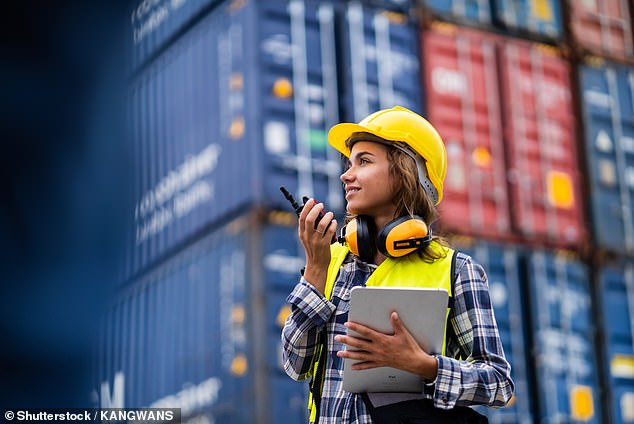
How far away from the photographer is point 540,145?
1827cm

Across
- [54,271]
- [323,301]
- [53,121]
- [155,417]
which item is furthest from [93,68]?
[155,417]

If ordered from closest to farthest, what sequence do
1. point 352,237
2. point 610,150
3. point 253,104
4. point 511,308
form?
1. point 352,237
2. point 253,104
3. point 511,308
4. point 610,150

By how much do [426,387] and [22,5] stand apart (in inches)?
49.5

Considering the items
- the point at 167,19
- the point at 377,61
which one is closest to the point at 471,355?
the point at 377,61

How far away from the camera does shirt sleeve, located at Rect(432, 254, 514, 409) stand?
283cm

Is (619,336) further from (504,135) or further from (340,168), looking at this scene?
(340,168)

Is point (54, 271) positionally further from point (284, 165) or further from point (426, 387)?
point (284, 165)

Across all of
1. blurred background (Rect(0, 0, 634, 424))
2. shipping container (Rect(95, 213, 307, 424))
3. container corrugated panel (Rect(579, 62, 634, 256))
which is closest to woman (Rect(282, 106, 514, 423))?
blurred background (Rect(0, 0, 634, 424))

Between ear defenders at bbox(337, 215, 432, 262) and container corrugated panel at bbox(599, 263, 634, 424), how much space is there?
50.2 ft

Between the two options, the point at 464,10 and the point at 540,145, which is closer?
the point at 464,10

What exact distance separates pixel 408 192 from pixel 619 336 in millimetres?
15784

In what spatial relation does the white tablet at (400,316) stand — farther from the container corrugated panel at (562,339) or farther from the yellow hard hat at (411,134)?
the container corrugated panel at (562,339)

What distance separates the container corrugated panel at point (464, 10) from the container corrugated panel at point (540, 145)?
20.0 inches

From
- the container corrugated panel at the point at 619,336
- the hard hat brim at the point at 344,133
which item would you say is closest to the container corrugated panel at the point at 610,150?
the container corrugated panel at the point at 619,336
